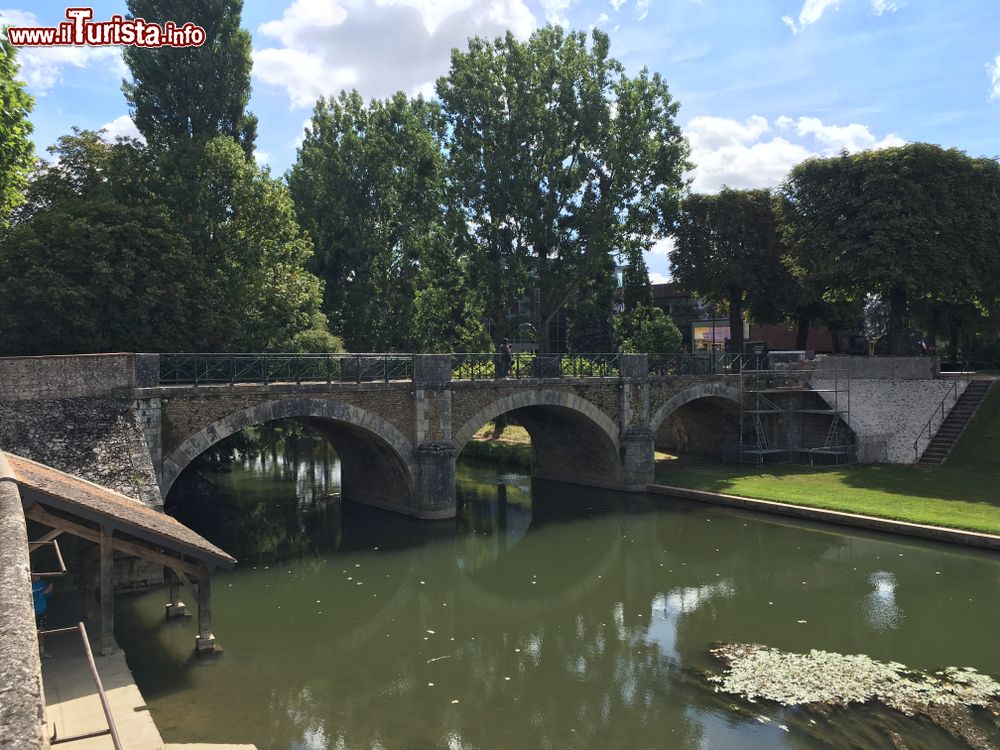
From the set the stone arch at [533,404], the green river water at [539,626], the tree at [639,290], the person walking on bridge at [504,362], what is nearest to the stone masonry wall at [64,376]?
the green river water at [539,626]

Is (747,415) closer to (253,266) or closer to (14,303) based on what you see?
(253,266)

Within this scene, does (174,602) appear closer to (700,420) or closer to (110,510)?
(110,510)

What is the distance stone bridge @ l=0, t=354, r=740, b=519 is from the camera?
1814cm

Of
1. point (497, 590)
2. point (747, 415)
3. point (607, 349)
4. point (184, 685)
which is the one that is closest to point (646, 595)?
point (497, 590)

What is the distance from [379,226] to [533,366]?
1993 cm

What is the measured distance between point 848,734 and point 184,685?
11.0 m

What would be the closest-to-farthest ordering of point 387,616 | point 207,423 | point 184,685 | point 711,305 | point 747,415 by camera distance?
1. point 184,685
2. point 387,616
3. point 207,423
4. point 747,415
5. point 711,305

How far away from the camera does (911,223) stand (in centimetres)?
3316

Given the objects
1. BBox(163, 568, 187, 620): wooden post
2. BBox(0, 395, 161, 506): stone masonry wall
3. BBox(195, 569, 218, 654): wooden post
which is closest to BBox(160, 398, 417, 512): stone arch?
BBox(0, 395, 161, 506): stone masonry wall

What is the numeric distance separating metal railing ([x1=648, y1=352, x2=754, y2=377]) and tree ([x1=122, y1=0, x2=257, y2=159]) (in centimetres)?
2113

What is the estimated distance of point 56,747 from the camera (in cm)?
859

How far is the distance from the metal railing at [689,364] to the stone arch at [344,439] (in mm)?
12341

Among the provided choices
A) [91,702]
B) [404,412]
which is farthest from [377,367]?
[91,702]

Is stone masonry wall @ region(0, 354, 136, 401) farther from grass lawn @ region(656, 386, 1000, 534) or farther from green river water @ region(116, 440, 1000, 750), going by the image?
grass lawn @ region(656, 386, 1000, 534)
